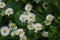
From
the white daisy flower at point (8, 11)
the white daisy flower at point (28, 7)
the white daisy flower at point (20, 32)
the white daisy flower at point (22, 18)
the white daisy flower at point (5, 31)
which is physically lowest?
the white daisy flower at point (20, 32)

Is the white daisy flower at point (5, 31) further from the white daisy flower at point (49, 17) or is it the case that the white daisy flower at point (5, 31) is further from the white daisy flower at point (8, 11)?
the white daisy flower at point (49, 17)

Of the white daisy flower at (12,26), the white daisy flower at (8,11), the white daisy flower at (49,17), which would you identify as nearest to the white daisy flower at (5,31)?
the white daisy flower at (12,26)

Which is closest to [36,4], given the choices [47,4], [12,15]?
[47,4]

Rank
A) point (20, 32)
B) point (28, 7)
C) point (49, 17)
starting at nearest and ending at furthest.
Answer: point (20, 32) < point (49, 17) < point (28, 7)

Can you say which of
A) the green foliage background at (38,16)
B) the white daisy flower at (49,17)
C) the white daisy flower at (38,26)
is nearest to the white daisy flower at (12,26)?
the green foliage background at (38,16)

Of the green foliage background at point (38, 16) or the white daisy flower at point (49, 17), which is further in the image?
the white daisy flower at point (49, 17)

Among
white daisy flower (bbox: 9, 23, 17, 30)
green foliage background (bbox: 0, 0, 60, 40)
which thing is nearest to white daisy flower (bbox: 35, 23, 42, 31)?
green foliage background (bbox: 0, 0, 60, 40)

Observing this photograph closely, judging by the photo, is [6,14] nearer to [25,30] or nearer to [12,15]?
[12,15]

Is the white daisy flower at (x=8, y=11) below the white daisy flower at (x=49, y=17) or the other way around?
the other way around

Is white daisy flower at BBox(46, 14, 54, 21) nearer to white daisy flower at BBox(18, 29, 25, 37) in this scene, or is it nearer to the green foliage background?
the green foliage background

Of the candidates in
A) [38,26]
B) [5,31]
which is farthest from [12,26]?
[38,26]

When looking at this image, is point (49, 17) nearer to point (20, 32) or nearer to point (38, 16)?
point (38, 16)
